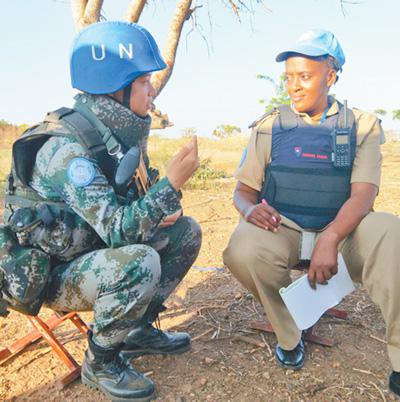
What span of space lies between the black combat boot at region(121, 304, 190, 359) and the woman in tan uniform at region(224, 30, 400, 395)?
500 mm

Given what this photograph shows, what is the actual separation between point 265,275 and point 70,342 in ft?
4.09

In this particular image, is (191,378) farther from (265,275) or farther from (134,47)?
(134,47)

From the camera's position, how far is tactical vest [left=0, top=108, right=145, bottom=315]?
1.91m

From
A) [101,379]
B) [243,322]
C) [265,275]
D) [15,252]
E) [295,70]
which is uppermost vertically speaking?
[295,70]

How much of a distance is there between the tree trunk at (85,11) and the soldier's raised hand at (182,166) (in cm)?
410

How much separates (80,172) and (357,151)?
1468 mm

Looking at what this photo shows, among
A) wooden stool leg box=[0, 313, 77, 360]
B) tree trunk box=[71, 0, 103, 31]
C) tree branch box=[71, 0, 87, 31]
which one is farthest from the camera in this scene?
tree branch box=[71, 0, 87, 31]

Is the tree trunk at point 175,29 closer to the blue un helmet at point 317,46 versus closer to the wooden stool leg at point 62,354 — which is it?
the blue un helmet at point 317,46

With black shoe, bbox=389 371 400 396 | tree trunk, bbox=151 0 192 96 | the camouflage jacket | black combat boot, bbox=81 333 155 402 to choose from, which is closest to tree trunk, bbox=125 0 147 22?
tree trunk, bbox=151 0 192 96

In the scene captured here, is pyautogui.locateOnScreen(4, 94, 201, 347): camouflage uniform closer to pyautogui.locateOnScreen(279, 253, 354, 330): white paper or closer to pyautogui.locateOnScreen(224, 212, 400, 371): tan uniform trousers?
pyautogui.locateOnScreen(224, 212, 400, 371): tan uniform trousers

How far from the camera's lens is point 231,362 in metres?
2.40

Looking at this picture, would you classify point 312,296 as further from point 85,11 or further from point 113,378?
point 85,11

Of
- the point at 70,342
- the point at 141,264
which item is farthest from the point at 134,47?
the point at 70,342

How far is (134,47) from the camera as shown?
6.95ft
